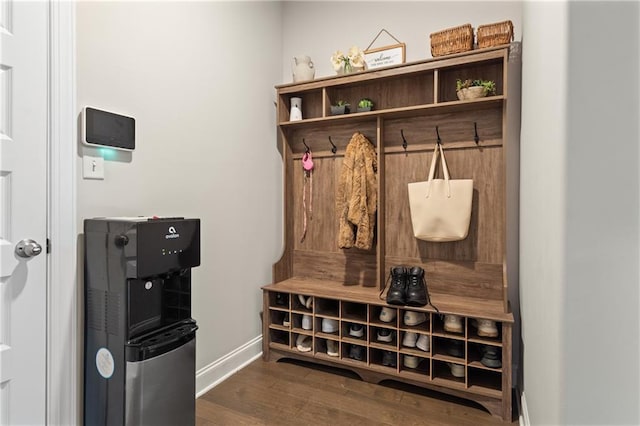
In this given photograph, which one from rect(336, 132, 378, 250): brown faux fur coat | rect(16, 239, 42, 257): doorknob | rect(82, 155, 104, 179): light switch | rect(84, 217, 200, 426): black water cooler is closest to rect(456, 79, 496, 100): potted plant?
rect(336, 132, 378, 250): brown faux fur coat

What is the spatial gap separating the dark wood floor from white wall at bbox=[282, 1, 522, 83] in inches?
84.3

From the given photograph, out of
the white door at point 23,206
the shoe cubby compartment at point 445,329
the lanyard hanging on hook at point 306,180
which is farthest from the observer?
the lanyard hanging on hook at point 306,180

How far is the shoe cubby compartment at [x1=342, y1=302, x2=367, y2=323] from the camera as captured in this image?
85.8 inches

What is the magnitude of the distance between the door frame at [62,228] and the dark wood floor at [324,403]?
2.14 ft

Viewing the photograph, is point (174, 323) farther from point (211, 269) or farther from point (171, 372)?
point (211, 269)

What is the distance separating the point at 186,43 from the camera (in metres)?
1.93

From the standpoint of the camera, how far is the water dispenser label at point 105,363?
1.35 metres

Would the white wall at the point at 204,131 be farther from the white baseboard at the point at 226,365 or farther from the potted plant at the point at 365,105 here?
the potted plant at the point at 365,105

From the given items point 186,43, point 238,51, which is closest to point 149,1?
point 186,43

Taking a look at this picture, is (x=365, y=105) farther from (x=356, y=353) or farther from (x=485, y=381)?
(x=485, y=381)

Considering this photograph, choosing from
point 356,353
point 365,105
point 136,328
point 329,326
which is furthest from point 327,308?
point 365,105

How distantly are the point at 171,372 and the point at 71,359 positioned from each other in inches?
16.1

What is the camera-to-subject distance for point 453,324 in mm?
1919

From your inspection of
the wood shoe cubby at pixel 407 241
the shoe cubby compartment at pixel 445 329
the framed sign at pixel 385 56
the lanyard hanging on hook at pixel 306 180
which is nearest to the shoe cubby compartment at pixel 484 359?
the wood shoe cubby at pixel 407 241
